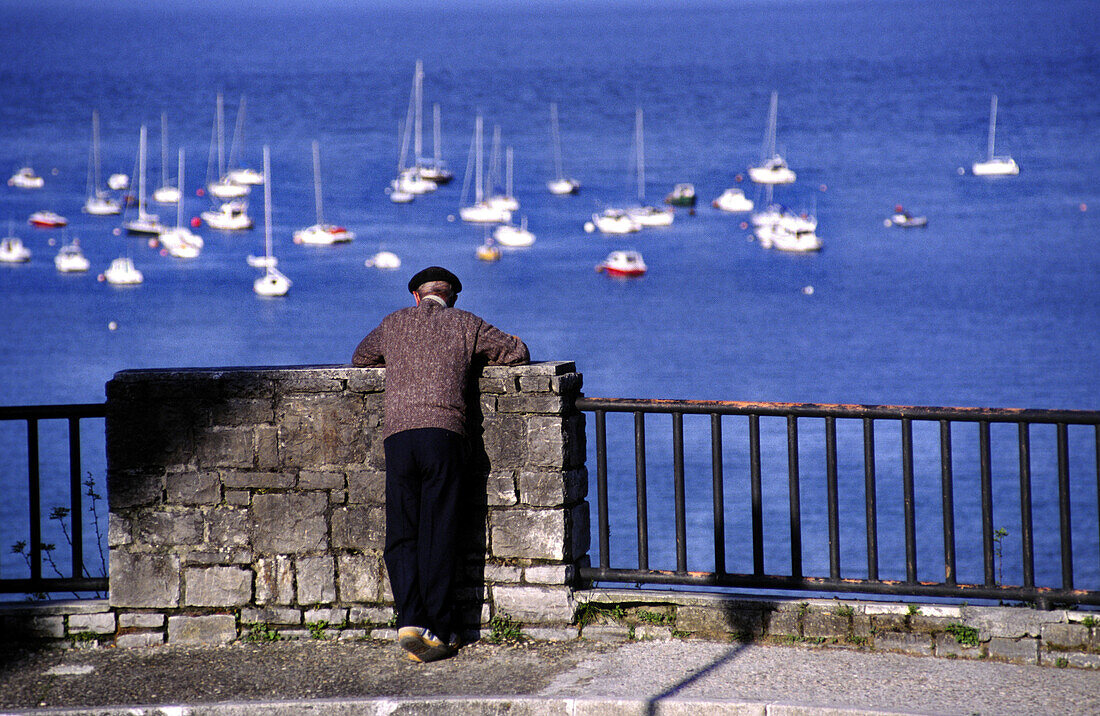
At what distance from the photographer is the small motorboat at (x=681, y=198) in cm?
9819

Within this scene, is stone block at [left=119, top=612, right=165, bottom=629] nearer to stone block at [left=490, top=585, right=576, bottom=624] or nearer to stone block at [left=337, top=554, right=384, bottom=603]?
stone block at [left=337, top=554, right=384, bottom=603]

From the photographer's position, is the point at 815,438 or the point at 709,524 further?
the point at 815,438

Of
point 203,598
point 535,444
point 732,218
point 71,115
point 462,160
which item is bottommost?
point 203,598

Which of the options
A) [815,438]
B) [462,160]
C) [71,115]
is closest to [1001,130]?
[462,160]

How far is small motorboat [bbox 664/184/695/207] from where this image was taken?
9819cm

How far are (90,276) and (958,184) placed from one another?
236 feet

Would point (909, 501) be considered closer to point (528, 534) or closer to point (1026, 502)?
point (1026, 502)

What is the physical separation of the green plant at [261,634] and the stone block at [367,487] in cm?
71

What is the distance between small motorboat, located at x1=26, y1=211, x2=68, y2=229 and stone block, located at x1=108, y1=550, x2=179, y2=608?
97482 millimetres

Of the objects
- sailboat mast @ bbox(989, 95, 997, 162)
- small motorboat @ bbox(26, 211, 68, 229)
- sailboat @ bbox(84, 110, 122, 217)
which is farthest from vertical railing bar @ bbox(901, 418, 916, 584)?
sailboat mast @ bbox(989, 95, 997, 162)

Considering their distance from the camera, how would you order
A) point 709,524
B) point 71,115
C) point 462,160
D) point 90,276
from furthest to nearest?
point 71,115
point 462,160
point 90,276
point 709,524

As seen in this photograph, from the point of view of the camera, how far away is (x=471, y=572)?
18.2ft

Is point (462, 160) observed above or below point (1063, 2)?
below

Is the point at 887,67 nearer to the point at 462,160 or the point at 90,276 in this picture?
the point at 462,160
